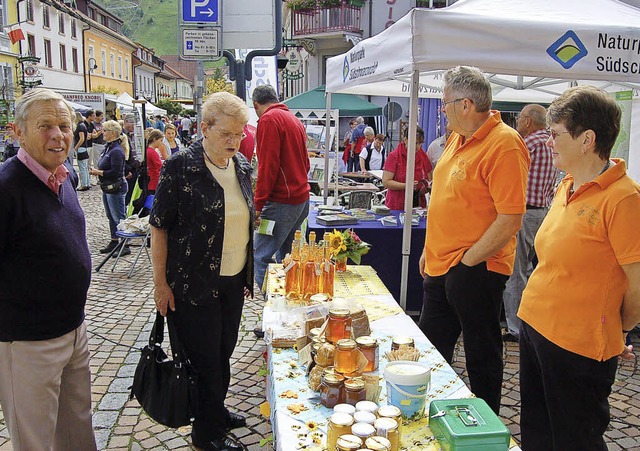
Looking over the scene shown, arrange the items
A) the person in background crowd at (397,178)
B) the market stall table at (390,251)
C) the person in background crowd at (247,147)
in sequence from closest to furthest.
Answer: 1. the market stall table at (390,251)
2. the person in background crowd at (397,178)
3. the person in background crowd at (247,147)

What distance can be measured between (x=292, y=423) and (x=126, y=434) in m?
1.82

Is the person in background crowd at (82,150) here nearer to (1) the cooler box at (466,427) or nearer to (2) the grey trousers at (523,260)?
(2) the grey trousers at (523,260)

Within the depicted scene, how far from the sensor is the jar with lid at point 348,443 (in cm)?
151

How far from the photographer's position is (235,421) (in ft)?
10.6

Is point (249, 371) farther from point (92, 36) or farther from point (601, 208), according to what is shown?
point (92, 36)

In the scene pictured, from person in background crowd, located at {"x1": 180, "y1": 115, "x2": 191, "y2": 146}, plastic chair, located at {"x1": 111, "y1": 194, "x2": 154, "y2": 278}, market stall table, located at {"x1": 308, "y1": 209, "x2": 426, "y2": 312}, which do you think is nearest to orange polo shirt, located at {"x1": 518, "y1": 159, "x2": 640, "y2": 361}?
market stall table, located at {"x1": 308, "y1": 209, "x2": 426, "y2": 312}

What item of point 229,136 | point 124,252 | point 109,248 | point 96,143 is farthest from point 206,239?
point 96,143

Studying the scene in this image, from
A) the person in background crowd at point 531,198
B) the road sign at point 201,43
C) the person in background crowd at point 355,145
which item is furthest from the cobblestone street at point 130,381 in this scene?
the person in background crowd at point 355,145

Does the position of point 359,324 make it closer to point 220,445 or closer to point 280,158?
point 220,445

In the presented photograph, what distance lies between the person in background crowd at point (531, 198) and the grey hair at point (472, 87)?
1979mm

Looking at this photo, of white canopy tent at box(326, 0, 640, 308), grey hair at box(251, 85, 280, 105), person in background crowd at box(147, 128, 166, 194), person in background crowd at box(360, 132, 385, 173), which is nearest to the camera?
white canopy tent at box(326, 0, 640, 308)

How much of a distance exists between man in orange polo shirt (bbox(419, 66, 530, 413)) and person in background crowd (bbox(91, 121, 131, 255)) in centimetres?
538

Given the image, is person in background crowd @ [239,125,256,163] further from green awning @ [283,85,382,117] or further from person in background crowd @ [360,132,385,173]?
person in background crowd @ [360,132,385,173]

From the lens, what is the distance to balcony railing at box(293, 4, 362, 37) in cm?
2025
